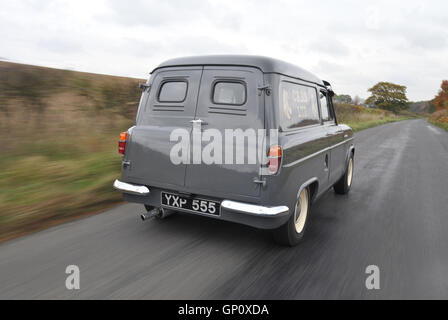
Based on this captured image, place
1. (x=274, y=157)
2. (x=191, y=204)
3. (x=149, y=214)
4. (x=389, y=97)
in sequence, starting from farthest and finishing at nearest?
(x=389, y=97), (x=149, y=214), (x=191, y=204), (x=274, y=157)

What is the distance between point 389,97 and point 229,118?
113849mm

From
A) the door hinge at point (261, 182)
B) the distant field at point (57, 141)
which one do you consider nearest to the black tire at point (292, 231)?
the door hinge at point (261, 182)

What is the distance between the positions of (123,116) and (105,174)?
13.6 feet

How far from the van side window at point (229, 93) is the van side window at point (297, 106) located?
0.41 m

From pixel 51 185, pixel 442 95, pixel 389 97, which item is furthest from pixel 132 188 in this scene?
pixel 389 97

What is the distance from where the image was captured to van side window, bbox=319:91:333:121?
4.85 metres

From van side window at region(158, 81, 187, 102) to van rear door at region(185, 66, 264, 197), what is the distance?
0.25 meters

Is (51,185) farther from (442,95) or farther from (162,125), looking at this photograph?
(442,95)

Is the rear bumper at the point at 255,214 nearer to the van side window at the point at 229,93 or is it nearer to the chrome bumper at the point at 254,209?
the chrome bumper at the point at 254,209

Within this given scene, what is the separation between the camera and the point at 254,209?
315 centimetres
